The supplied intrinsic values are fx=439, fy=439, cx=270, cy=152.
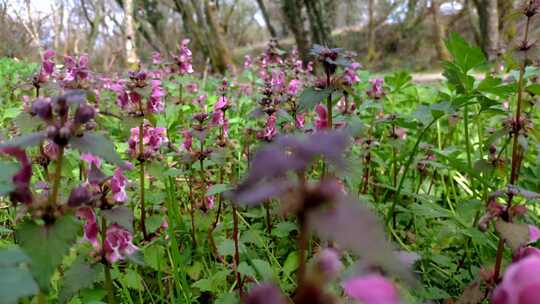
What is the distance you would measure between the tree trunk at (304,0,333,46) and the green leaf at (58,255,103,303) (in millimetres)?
7990

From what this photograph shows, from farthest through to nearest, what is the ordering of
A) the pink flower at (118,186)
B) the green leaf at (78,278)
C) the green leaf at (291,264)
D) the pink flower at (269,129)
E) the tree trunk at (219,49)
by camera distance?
the tree trunk at (219,49) → the pink flower at (269,129) → the green leaf at (291,264) → the pink flower at (118,186) → the green leaf at (78,278)

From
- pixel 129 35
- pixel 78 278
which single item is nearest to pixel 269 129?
pixel 78 278

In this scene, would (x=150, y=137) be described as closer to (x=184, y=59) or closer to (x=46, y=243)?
(x=46, y=243)

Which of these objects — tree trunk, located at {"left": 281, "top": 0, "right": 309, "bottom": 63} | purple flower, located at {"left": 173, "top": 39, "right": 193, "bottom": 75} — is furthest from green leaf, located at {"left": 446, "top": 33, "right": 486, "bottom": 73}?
tree trunk, located at {"left": 281, "top": 0, "right": 309, "bottom": 63}

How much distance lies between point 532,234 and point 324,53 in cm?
67

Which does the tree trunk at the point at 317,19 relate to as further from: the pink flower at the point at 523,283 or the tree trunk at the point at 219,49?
the pink flower at the point at 523,283

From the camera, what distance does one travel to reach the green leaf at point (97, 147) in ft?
2.22

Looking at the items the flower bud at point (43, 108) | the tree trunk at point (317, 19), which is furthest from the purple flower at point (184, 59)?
the tree trunk at point (317, 19)

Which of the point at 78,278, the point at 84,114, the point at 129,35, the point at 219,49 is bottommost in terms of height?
the point at 78,278

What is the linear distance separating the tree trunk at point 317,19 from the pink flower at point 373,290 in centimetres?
845

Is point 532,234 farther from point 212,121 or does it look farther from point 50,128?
point 212,121

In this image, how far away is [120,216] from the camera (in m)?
0.89

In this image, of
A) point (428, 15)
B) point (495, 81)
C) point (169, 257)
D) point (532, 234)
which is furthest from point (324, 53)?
point (428, 15)

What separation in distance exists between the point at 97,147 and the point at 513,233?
763 mm
